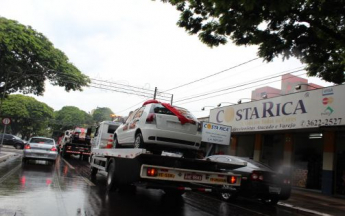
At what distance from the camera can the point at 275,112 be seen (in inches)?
642

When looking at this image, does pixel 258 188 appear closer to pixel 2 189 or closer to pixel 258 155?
pixel 2 189

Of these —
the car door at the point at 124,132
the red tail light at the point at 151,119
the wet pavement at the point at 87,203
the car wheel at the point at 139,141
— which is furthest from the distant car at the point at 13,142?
the red tail light at the point at 151,119

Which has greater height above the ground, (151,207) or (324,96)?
(324,96)

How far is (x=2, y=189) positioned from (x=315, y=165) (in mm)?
14070

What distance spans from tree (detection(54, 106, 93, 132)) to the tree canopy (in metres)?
57.4

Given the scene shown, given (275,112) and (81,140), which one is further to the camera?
(81,140)

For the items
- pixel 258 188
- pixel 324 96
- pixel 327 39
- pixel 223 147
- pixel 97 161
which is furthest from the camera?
pixel 223 147

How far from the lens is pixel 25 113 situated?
203ft

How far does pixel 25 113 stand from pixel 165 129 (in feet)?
203

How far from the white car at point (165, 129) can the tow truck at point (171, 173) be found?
1.35 feet

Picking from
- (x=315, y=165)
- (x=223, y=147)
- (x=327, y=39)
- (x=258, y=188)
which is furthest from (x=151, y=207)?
(x=223, y=147)

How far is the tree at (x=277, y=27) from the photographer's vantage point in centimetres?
748

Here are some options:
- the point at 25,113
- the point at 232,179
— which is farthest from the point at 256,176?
the point at 25,113

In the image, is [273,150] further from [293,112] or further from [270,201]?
[270,201]
